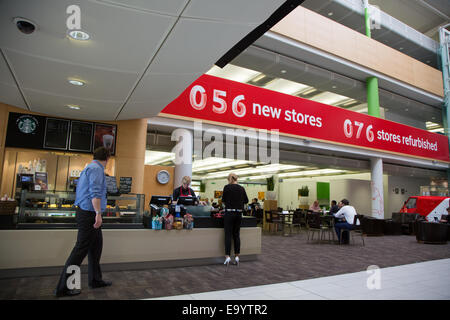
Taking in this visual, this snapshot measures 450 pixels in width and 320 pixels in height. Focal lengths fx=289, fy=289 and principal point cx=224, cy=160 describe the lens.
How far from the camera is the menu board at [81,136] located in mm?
6227

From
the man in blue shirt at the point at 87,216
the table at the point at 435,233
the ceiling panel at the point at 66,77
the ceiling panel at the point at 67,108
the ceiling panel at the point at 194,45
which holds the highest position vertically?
the ceiling panel at the point at 194,45

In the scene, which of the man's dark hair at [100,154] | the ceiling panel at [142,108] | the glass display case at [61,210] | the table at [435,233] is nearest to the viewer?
the man's dark hair at [100,154]

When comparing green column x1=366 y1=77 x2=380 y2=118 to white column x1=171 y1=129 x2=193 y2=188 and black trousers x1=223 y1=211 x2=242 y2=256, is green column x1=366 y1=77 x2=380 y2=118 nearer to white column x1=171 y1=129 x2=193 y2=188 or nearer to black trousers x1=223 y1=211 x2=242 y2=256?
white column x1=171 y1=129 x2=193 y2=188

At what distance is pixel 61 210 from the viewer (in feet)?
13.2

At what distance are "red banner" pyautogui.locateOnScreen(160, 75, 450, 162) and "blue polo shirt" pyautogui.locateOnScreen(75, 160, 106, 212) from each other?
4.15 metres

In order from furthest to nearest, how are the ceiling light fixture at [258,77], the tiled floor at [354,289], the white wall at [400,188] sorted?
the white wall at [400,188] < the ceiling light fixture at [258,77] < the tiled floor at [354,289]

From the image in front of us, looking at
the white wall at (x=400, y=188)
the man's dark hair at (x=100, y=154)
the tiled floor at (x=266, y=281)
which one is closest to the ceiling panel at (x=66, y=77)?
the man's dark hair at (x=100, y=154)

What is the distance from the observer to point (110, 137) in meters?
6.51

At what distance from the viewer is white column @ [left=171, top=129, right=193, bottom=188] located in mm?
7613

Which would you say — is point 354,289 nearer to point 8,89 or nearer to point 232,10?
point 232,10

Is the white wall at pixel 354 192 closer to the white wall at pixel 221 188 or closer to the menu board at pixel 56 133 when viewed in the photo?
the white wall at pixel 221 188

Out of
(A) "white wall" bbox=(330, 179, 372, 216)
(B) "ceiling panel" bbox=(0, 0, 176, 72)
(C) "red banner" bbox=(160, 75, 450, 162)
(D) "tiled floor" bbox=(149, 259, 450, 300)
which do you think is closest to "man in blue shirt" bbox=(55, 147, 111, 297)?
(D) "tiled floor" bbox=(149, 259, 450, 300)

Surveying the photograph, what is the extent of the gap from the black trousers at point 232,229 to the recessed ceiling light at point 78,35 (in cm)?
320

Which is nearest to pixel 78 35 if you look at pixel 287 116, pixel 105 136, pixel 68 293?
pixel 68 293
